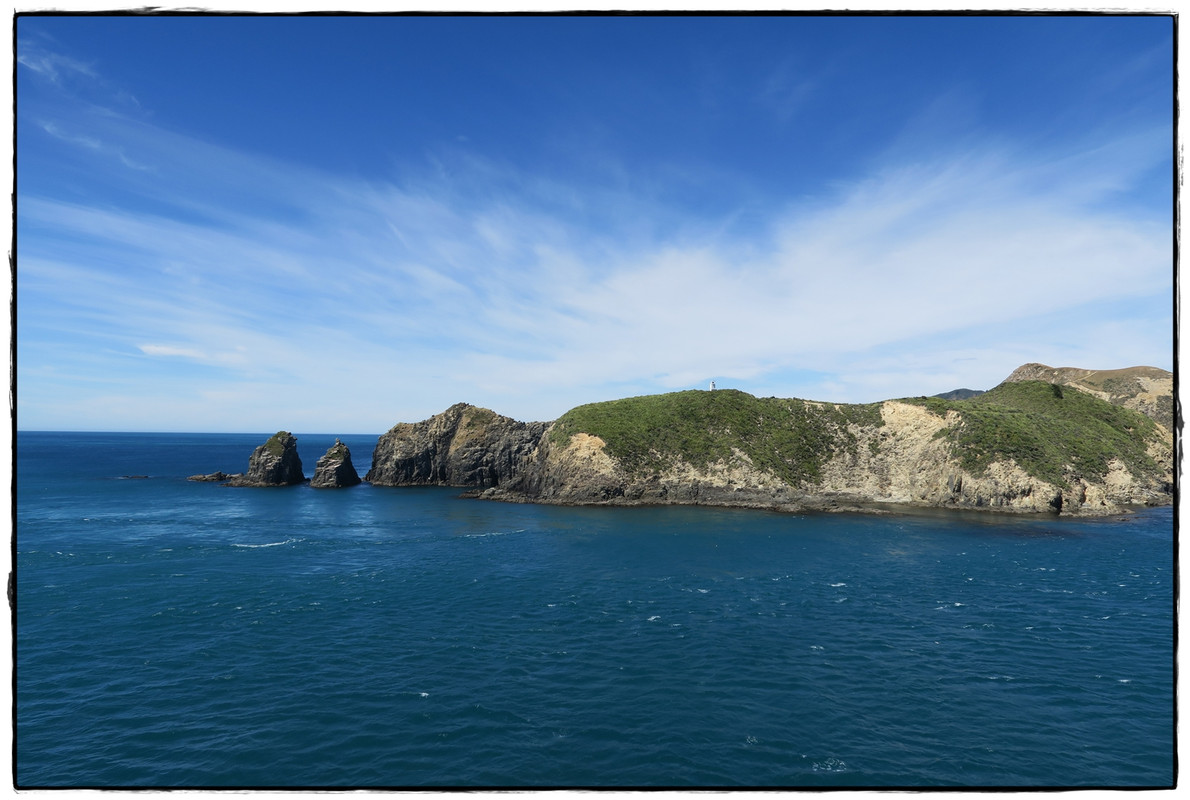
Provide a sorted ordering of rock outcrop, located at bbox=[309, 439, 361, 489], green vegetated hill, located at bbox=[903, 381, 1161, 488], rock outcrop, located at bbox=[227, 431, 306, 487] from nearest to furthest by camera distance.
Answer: green vegetated hill, located at bbox=[903, 381, 1161, 488], rock outcrop, located at bbox=[309, 439, 361, 489], rock outcrop, located at bbox=[227, 431, 306, 487]

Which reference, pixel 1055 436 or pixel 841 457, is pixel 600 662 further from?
pixel 1055 436

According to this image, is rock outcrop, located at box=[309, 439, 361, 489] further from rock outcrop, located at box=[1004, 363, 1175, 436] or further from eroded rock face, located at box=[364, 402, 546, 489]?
rock outcrop, located at box=[1004, 363, 1175, 436]

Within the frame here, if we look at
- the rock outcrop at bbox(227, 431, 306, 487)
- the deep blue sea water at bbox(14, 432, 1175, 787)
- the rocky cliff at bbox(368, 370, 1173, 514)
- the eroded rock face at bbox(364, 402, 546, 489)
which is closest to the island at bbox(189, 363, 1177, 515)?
the rocky cliff at bbox(368, 370, 1173, 514)

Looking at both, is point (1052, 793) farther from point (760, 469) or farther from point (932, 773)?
point (760, 469)

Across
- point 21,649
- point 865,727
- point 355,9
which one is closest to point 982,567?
point 865,727

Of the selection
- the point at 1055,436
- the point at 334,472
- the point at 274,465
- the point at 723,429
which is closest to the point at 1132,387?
the point at 1055,436

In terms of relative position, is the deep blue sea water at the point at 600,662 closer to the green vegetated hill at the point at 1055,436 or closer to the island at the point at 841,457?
the island at the point at 841,457

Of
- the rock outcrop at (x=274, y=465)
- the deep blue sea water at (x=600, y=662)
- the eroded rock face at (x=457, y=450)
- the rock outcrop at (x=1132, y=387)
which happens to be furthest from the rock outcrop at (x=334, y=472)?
the rock outcrop at (x=1132, y=387)
